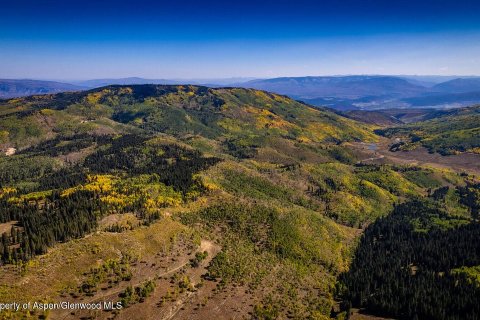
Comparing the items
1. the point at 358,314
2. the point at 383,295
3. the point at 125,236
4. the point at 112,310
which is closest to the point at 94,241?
the point at 125,236

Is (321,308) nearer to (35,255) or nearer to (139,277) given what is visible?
(139,277)

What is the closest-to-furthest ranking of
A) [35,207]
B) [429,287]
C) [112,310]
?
1. [112,310]
2. [429,287]
3. [35,207]

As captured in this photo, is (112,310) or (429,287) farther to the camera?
(429,287)

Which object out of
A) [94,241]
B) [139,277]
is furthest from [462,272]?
[94,241]

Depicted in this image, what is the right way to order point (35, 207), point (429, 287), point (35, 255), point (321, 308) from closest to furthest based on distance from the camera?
point (35, 255), point (321, 308), point (429, 287), point (35, 207)

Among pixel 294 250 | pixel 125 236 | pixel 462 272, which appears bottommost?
pixel 462 272

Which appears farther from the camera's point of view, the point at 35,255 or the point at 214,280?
the point at 214,280

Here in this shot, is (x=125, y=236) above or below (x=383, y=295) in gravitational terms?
above

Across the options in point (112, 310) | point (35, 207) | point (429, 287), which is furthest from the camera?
point (35, 207)

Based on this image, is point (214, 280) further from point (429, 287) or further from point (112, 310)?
point (429, 287)
